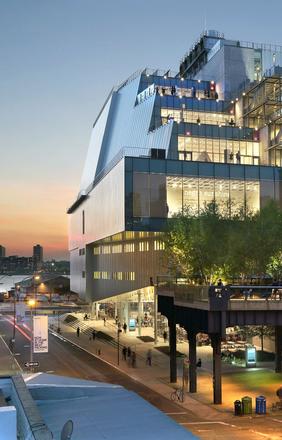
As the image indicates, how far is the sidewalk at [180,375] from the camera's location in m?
36.2

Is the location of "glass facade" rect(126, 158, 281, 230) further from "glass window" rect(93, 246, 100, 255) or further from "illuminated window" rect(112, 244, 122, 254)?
"glass window" rect(93, 246, 100, 255)

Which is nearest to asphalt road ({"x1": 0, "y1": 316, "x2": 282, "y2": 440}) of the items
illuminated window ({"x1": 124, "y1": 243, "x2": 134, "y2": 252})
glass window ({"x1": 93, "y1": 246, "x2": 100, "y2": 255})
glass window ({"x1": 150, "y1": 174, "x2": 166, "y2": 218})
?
illuminated window ({"x1": 124, "y1": 243, "x2": 134, "y2": 252})

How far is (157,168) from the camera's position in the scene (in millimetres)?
70250

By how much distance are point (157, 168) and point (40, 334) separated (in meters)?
34.9

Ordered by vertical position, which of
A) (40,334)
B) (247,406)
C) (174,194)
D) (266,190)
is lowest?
(247,406)

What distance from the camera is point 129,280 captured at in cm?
A: 8262

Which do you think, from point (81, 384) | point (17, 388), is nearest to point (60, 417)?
point (17, 388)

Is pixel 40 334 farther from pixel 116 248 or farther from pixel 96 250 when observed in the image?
pixel 96 250

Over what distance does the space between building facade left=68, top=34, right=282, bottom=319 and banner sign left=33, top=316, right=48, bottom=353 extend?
1035 inches

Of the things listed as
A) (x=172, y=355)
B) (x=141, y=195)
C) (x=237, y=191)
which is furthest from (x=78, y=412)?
(x=237, y=191)

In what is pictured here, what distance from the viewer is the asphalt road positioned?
29891 mm

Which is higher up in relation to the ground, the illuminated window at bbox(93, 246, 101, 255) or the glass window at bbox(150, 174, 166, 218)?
the glass window at bbox(150, 174, 166, 218)

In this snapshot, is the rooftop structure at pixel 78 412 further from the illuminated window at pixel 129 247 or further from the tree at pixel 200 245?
the illuminated window at pixel 129 247

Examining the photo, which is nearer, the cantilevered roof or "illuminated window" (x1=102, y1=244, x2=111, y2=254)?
the cantilevered roof
